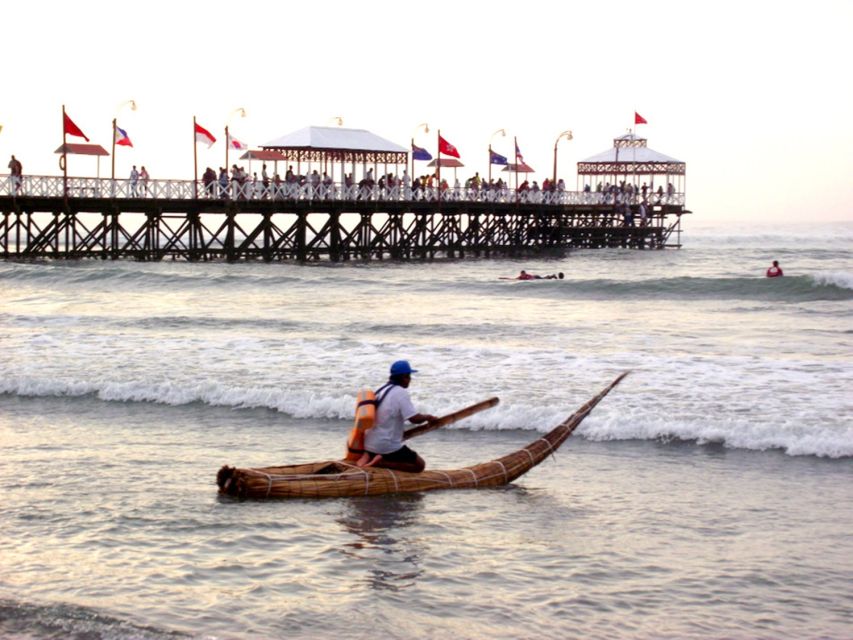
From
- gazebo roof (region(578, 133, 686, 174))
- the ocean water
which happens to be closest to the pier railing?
gazebo roof (region(578, 133, 686, 174))

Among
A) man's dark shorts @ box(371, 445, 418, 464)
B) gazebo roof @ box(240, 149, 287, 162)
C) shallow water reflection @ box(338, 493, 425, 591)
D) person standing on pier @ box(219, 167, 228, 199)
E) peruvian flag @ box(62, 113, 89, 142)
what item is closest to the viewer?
shallow water reflection @ box(338, 493, 425, 591)

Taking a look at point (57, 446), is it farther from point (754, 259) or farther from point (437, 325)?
point (754, 259)

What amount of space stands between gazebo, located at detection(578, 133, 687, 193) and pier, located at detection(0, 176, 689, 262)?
141 centimetres

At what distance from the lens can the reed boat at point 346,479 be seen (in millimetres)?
9359

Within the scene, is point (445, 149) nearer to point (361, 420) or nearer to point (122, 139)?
point (122, 139)

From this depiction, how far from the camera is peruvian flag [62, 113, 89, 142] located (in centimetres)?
3500

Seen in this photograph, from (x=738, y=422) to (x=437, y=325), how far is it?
11685 millimetres

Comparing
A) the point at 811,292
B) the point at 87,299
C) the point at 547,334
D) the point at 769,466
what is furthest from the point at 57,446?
the point at 811,292

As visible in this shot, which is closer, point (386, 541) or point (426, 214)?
point (386, 541)

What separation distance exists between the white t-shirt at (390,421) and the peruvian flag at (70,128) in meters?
27.7

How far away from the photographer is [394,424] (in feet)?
31.9

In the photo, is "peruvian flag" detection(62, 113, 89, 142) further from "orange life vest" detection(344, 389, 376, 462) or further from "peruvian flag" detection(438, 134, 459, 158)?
"orange life vest" detection(344, 389, 376, 462)

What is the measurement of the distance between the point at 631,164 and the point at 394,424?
49.2 metres

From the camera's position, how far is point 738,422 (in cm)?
1257
